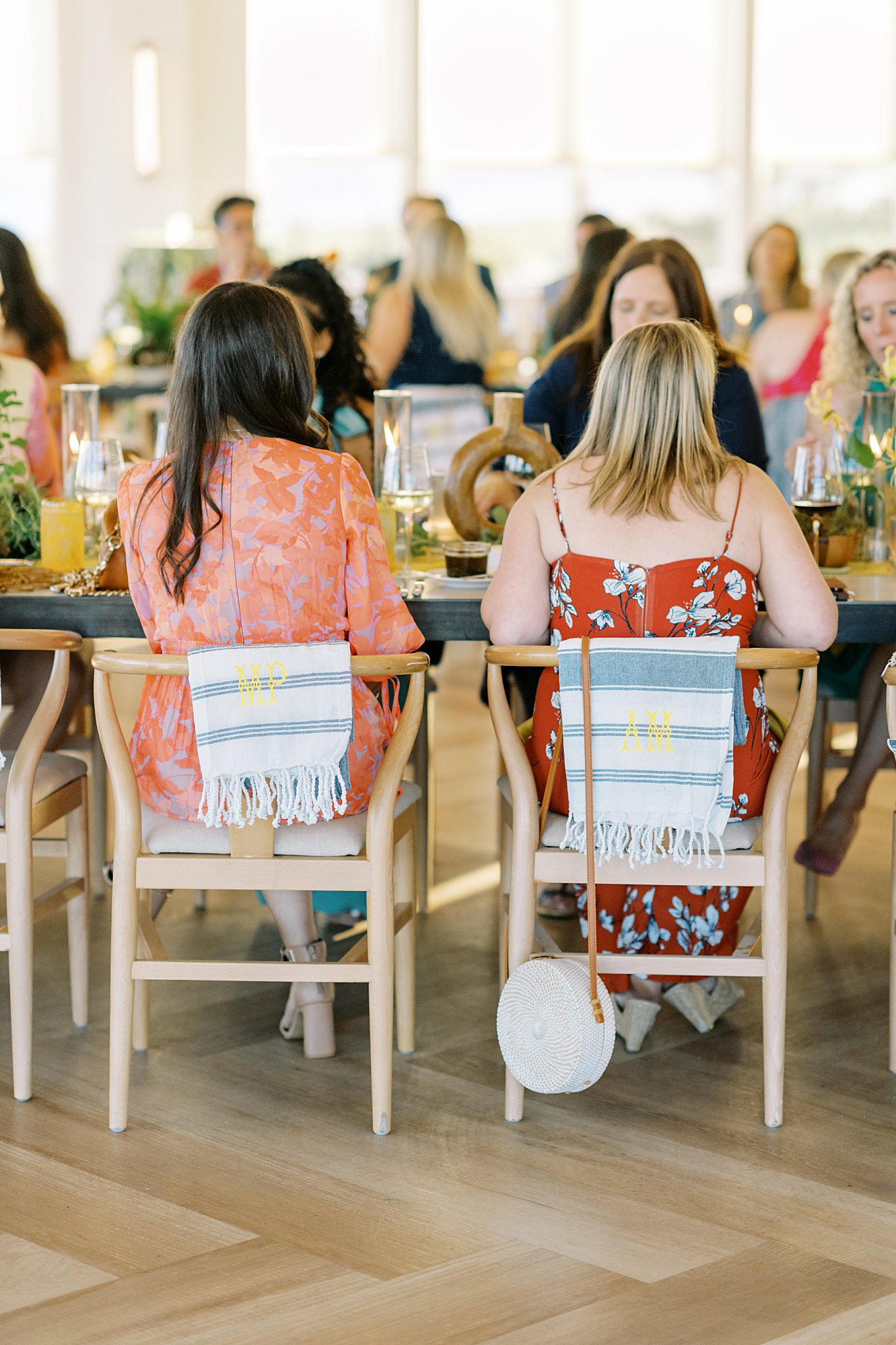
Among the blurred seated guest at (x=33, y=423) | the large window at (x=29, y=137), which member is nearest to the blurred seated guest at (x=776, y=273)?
the blurred seated guest at (x=33, y=423)

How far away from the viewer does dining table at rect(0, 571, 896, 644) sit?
102 inches

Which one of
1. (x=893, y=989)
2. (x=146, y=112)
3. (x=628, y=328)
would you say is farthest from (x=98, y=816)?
(x=146, y=112)

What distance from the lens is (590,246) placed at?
4.27 meters

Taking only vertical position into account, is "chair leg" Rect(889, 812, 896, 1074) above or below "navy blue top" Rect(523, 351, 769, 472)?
below

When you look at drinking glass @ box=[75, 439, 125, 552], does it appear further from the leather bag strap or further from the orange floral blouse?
the leather bag strap

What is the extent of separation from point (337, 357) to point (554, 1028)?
1802 millimetres

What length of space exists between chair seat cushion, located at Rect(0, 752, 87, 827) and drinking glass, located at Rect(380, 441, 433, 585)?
0.66 m

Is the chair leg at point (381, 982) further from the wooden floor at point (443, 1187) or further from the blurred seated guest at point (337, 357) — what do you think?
the blurred seated guest at point (337, 357)

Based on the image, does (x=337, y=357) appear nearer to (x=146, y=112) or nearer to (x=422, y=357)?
(x=422, y=357)

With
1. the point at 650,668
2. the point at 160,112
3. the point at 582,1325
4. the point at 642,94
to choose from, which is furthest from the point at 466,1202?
the point at 642,94

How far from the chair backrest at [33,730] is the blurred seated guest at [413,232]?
3.95m

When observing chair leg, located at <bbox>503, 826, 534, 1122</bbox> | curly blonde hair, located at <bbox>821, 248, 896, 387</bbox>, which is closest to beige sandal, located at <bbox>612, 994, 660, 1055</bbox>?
chair leg, located at <bbox>503, 826, 534, 1122</bbox>

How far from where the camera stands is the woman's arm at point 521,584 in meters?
2.50

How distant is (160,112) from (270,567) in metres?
8.22
